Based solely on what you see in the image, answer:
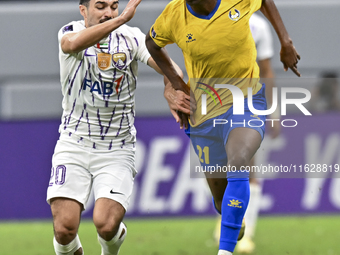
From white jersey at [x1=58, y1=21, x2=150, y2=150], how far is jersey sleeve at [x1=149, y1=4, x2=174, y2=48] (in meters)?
0.30

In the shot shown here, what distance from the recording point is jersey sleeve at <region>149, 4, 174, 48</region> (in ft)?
14.8

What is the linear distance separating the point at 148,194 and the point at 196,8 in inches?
165

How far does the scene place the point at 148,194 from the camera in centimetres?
816

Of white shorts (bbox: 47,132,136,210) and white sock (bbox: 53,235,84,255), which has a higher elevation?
Answer: white shorts (bbox: 47,132,136,210)

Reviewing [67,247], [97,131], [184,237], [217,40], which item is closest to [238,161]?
[217,40]

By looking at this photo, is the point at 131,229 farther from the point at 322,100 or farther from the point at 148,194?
the point at 322,100

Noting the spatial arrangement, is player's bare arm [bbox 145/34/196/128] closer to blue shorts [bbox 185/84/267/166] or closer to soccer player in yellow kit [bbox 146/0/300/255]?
soccer player in yellow kit [bbox 146/0/300/255]

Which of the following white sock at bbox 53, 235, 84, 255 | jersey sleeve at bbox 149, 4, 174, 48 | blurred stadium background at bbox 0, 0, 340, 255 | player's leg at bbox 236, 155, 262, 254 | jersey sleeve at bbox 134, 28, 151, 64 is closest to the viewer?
jersey sleeve at bbox 149, 4, 174, 48

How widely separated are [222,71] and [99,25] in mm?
978

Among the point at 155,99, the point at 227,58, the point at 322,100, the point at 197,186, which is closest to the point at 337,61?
the point at 322,100

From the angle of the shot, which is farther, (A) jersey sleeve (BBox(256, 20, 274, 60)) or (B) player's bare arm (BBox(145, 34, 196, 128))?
(A) jersey sleeve (BBox(256, 20, 274, 60))

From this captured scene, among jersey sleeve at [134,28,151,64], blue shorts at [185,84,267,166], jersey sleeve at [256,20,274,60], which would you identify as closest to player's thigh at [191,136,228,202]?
blue shorts at [185,84,267,166]

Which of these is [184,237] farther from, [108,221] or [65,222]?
[65,222]

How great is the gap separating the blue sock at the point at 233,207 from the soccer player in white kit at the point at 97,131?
953 mm
